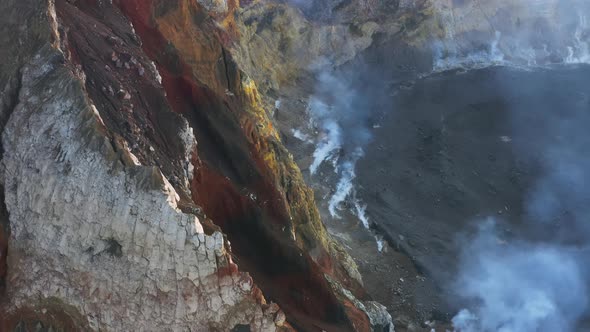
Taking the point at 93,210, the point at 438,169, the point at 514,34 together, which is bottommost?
the point at 93,210

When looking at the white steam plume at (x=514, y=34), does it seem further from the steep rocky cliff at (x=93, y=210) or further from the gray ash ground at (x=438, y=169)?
the steep rocky cliff at (x=93, y=210)

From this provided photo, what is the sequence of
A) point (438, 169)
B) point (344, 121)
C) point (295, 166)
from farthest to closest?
point (344, 121) < point (438, 169) < point (295, 166)

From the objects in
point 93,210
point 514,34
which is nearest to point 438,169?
point 514,34

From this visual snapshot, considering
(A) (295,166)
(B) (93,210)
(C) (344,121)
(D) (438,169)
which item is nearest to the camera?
(B) (93,210)

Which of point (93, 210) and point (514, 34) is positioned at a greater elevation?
point (514, 34)

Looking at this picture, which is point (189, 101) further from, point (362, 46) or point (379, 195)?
point (362, 46)

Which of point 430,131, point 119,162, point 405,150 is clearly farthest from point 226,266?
point 430,131

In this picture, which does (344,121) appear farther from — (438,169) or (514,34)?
(514,34)

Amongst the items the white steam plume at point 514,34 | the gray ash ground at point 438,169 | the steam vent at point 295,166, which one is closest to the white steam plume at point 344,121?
the steam vent at point 295,166

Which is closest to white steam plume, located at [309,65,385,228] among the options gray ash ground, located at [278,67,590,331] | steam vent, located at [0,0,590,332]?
steam vent, located at [0,0,590,332]
